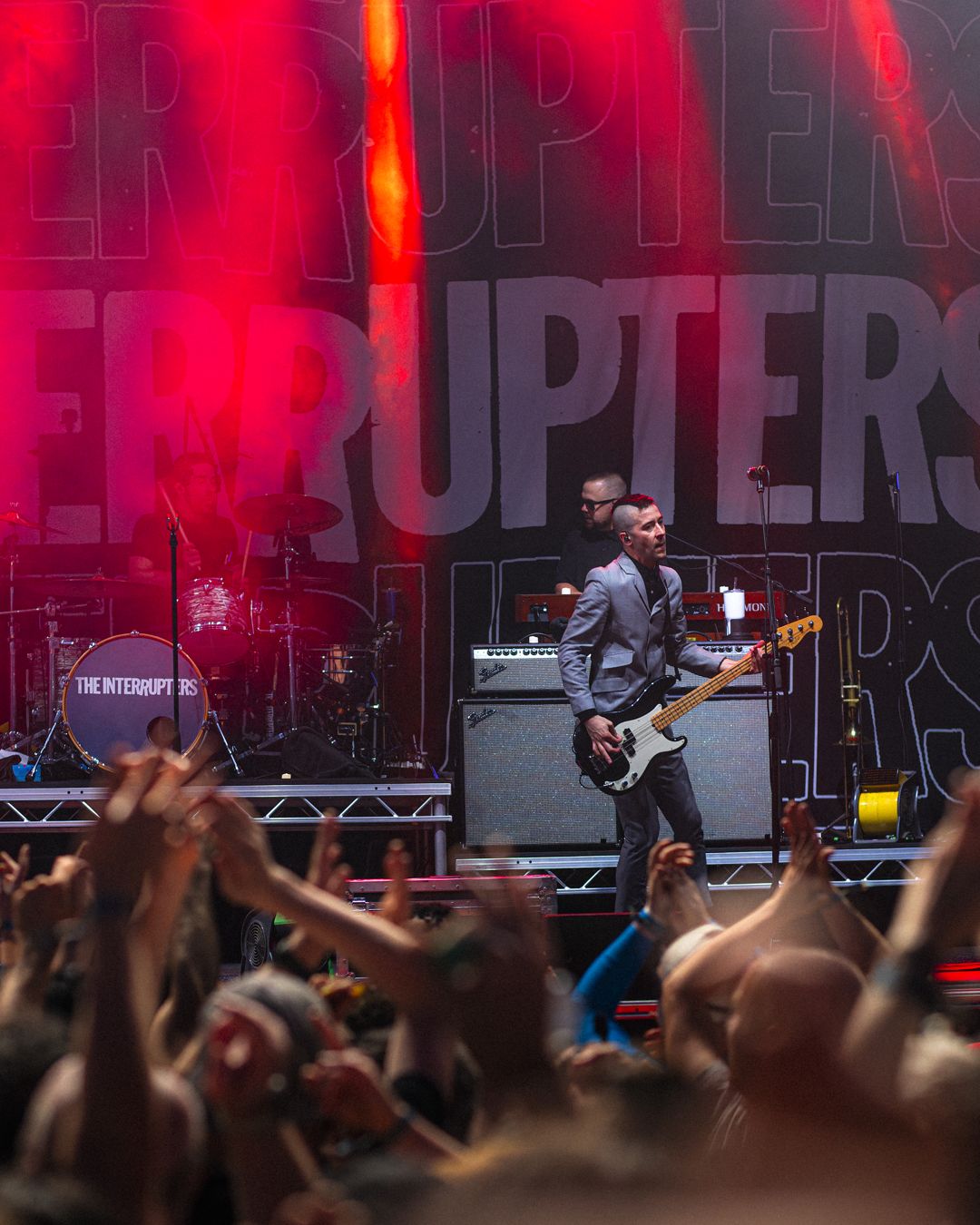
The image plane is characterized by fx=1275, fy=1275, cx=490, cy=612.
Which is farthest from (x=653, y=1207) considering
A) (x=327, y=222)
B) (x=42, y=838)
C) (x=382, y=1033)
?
(x=327, y=222)

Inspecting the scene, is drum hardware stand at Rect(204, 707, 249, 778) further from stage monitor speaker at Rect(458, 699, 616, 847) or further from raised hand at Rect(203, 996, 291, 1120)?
raised hand at Rect(203, 996, 291, 1120)

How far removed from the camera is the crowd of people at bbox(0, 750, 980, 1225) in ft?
3.61

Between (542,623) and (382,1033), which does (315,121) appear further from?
(382,1033)

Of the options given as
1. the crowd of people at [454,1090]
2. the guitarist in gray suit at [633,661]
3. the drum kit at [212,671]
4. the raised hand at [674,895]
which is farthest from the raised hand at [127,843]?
the drum kit at [212,671]

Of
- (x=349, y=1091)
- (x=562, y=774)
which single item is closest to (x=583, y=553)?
(x=562, y=774)

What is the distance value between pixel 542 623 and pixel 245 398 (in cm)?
259

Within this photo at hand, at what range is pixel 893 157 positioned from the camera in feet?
27.4

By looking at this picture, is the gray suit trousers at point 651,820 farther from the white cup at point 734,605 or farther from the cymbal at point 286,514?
the cymbal at point 286,514

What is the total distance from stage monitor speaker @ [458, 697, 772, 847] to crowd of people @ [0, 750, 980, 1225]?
4.97 m

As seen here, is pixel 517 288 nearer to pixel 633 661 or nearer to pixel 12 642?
pixel 633 661

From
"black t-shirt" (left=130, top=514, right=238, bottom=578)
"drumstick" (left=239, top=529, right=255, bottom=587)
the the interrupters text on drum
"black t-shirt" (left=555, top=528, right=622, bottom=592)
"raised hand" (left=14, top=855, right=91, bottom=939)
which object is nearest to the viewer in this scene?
"raised hand" (left=14, top=855, right=91, bottom=939)

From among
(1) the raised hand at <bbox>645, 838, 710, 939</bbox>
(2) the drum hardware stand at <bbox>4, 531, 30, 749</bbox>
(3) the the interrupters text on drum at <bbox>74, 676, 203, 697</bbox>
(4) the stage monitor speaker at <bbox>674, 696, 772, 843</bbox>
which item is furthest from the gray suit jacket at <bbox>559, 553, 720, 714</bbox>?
(1) the raised hand at <bbox>645, 838, 710, 939</bbox>

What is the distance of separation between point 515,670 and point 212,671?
181 centimetres

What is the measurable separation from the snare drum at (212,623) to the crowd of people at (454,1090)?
5361 millimetres
